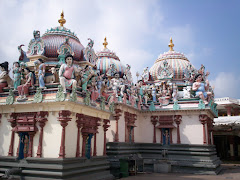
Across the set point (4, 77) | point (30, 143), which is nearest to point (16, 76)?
point (4, 77)

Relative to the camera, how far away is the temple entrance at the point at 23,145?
1370cm

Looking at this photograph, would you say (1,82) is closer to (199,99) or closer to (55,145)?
(55,145)

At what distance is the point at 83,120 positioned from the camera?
13992 mm

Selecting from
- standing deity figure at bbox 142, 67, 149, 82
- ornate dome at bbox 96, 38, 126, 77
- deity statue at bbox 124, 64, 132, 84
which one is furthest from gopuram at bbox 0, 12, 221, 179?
standing deity figure at bbox 142, 67, 149, 82

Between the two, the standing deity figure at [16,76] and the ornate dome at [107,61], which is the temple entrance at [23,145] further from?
the ornate dome at [107,61]

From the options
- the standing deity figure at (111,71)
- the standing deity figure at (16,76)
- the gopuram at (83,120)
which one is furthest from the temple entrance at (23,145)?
the standing deity figure at (111,71)

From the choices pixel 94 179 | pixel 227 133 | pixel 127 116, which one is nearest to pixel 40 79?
pixel 94 179

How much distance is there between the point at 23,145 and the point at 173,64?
21032mm

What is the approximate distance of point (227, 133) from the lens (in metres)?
36.2

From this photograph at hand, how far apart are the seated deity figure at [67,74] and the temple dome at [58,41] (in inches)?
102

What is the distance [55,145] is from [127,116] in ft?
29.7

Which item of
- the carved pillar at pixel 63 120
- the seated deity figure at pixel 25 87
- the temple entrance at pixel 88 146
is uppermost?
the seated deity figure at pixel 25 87

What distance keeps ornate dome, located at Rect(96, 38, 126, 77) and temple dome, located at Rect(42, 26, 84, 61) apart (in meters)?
8.87

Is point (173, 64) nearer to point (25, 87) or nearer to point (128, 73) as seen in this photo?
point (128, 73)
